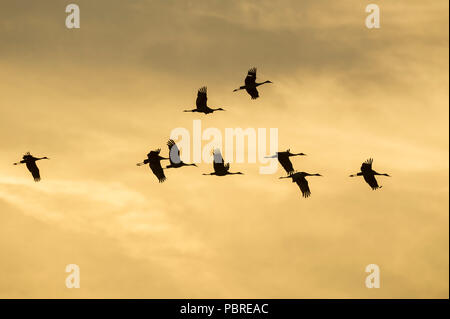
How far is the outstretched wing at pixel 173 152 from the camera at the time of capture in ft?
296

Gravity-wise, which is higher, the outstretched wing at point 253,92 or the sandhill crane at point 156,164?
the outstretched wing at point 253,92

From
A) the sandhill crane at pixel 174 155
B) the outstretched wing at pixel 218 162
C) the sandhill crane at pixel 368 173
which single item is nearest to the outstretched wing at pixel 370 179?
the sandhill crane at pixel 368 173

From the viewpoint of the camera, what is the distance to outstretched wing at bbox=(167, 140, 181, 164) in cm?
9012

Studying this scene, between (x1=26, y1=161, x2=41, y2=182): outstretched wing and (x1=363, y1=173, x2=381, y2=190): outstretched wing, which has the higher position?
(x1=26, y1=161, x2=41, y2=182): outstretched wing

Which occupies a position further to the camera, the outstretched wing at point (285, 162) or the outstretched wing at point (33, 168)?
the outstretched wing at point (33, 168)

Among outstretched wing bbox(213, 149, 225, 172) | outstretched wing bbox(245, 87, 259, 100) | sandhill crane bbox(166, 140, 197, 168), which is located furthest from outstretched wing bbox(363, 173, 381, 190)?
sandhill crane bbox(166, 140, 197, 168)

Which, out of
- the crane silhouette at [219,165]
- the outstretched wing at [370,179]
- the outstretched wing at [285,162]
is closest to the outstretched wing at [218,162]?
the crane silhouette at [219,165]

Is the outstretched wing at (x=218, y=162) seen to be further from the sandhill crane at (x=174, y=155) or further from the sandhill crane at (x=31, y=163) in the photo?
the sandhill crane at (x=31, y=163)

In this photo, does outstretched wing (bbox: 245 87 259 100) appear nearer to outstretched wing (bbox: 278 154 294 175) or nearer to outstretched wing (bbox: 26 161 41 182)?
outstretched wing (bbox: 278 154 294 175)

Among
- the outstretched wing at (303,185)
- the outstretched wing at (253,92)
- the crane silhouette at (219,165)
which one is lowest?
the outstretched wing at (303,185)
